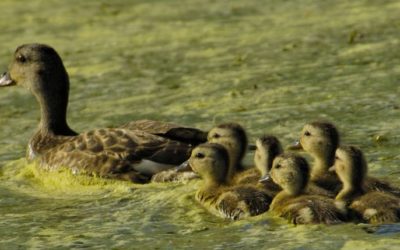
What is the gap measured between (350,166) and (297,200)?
1.10 ft

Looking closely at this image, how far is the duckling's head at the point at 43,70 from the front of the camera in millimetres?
9742

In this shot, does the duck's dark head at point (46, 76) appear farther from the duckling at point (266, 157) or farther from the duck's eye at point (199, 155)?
the duckling at point (266, 157)

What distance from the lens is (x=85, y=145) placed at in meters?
8.71

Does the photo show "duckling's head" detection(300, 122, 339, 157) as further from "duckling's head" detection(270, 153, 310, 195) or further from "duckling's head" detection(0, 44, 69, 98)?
"duckling's head" detection(0, 44, 69, 98)

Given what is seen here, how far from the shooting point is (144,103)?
1102cm

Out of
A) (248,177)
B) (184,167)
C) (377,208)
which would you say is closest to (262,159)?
(248,177)

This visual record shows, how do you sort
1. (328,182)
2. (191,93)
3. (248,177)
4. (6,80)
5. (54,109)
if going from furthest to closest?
1. (191,93)
2. (6,80)
3. (54,109)
4. (248,177)
5. (328,182)

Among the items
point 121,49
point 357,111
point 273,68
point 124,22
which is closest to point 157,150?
point 357,111

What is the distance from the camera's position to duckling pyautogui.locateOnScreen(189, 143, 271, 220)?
7.20 meters

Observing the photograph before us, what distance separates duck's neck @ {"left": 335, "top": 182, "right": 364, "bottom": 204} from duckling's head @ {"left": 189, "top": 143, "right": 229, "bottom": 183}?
0.83m

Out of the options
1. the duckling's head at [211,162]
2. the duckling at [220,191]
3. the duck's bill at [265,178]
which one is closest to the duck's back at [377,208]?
the duckling at [220,191]

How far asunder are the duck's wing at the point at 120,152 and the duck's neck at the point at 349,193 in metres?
1.59

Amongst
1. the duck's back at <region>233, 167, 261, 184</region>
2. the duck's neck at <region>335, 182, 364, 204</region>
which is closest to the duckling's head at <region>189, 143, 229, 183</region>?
the duck's back at <region>233, 167, 261, 184</region>

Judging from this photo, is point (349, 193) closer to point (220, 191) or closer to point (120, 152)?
point (220, 191)
